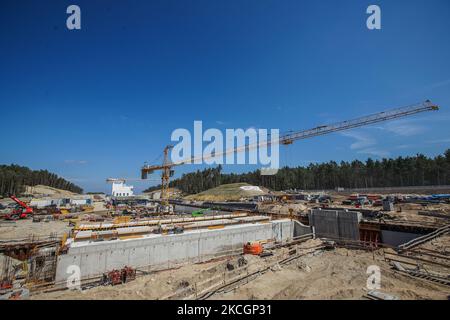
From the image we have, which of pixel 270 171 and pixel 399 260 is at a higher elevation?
pixel 270 171

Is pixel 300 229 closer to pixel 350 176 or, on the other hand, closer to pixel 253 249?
pixel 253 249

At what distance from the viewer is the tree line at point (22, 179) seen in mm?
100562

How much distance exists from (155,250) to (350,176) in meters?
102

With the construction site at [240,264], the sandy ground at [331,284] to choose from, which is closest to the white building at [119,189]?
the construction site at [240,264]

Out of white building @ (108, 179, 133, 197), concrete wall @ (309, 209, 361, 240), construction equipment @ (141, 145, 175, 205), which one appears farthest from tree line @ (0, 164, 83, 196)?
concrete wall @ (309, 209, 361, 240)

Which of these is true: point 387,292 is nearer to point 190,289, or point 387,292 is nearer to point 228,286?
point 228,286

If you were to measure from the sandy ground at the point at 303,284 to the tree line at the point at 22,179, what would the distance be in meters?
120

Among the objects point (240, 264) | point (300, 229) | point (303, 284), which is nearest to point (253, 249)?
point (240, 264)

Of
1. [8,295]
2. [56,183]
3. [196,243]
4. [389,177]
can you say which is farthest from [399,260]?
[56,183]

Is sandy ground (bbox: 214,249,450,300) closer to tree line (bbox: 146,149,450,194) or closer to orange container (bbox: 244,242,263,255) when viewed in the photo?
orange container (bbox: 244,242,263,255)

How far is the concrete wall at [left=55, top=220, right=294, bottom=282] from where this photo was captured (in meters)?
16.6

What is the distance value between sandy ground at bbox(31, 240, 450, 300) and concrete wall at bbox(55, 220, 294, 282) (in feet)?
7.45
